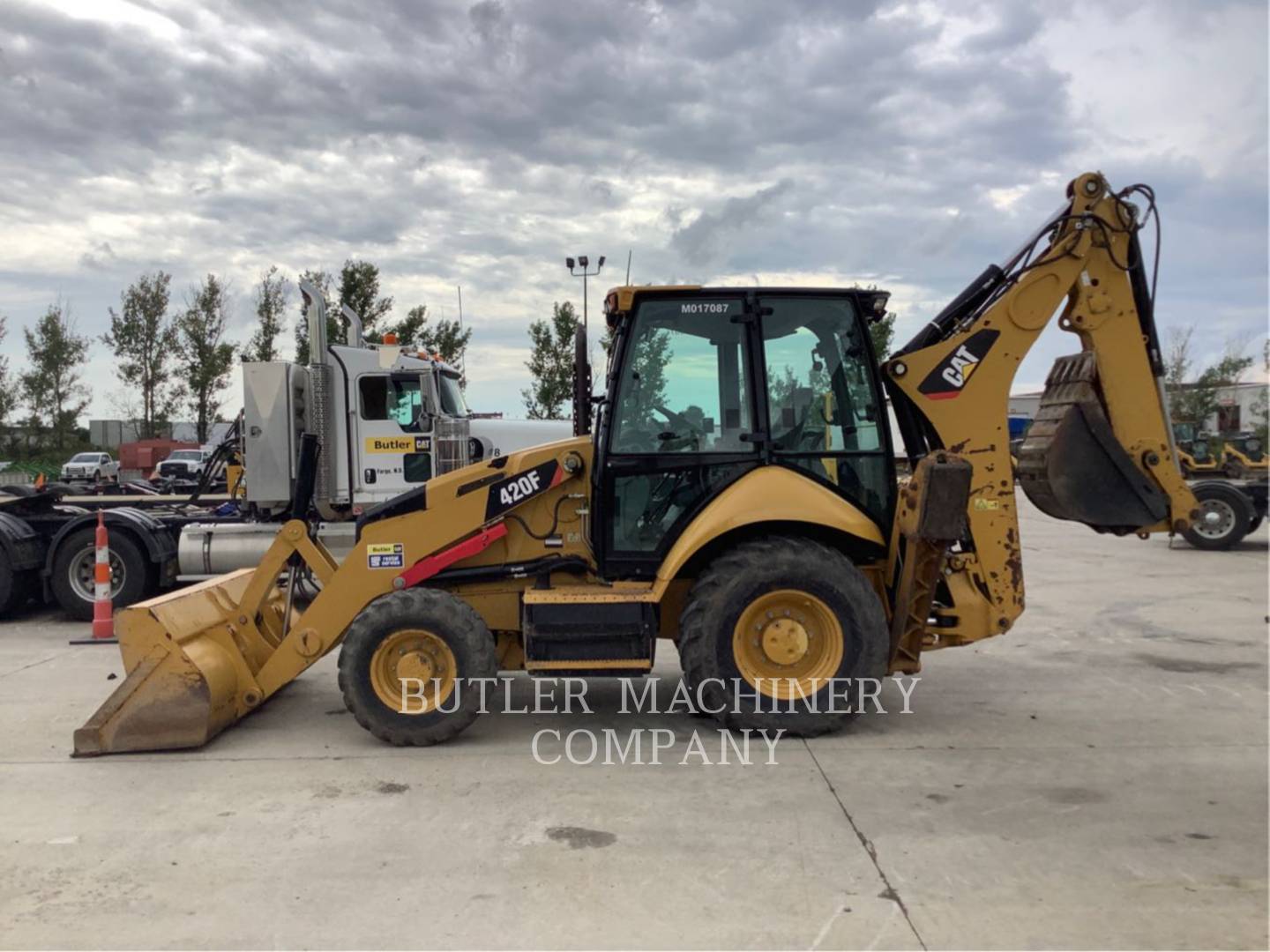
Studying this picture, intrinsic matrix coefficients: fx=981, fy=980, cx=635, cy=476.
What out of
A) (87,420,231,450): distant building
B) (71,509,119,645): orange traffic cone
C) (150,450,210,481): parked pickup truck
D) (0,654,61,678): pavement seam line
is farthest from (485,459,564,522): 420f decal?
(87,420,231,450): distant building

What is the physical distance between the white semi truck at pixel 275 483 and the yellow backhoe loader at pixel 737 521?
4152mm

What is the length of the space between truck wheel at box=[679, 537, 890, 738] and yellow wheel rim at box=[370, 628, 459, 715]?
1.39 metres

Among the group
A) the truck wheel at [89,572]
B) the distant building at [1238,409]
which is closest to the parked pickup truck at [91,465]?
the truck wheel at [89,572]

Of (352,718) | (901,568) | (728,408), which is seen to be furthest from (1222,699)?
(352,718)

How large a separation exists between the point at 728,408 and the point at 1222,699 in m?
4.03

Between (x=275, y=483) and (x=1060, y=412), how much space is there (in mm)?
8170

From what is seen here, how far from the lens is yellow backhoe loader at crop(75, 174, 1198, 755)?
224 inches

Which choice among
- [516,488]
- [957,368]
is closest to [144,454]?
[516,488]

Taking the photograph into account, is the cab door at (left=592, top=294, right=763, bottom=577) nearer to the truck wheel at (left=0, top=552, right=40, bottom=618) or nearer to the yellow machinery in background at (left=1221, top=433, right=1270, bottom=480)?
the truck wheel at (left=0, top=552, right=40, bottom=618)

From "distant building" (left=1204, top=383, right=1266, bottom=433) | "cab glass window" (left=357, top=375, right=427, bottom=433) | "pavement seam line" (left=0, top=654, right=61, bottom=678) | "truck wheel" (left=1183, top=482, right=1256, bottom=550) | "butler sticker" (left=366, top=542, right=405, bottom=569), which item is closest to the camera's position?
"butler sticker" (left=366, top=542, right=405, bottom=569)

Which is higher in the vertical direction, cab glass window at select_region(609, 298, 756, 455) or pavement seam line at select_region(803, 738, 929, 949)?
cab glass window at select_region(609, 298, 756, 455)

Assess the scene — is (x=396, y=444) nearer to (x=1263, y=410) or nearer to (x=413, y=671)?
(x=413, y=671)

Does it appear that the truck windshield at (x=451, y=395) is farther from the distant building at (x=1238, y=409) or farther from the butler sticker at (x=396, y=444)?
the distant building at (x=1238, y=409)

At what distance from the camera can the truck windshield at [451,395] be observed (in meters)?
11.7
